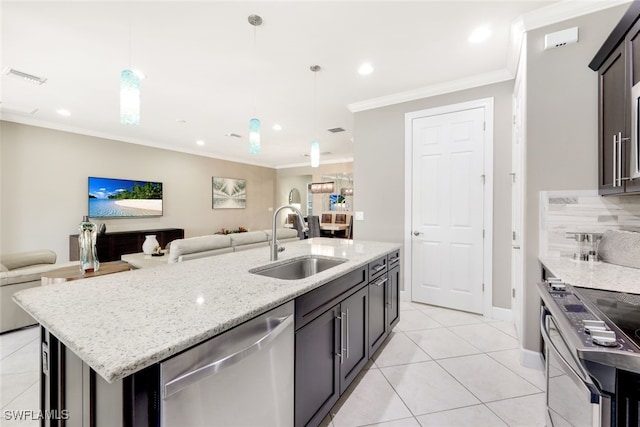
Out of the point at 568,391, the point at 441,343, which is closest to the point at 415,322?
the point at 441,343

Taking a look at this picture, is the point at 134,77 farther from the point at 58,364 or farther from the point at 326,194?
the point at 326,194

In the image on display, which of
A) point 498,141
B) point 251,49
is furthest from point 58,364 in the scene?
point 498,141

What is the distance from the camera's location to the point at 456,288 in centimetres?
314

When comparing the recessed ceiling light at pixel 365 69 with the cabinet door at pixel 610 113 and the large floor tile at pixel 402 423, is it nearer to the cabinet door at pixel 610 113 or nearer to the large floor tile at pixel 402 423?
the cabinet door at pixel 610 113

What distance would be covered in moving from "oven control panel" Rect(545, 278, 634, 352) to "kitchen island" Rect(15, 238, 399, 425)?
37.8 inches

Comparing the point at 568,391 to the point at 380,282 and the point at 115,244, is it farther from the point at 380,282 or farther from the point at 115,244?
the point at 115,244

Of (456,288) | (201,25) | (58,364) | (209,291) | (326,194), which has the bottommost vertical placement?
(456,288)

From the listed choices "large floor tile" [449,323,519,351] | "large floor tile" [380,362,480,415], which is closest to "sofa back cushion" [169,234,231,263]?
"large floor tile" [380,362,480,415]

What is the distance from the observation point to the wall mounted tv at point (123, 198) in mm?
4984

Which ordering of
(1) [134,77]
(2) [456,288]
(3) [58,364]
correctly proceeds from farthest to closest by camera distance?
(2) [456,288] < (1) [134,77] < (3) [58,364]

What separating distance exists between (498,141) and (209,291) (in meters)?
3.17

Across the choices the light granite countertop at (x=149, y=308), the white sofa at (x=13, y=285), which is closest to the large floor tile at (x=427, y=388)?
the light granite countertop at (x=149, y=308)

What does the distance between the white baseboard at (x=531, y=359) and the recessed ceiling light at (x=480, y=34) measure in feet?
8.54

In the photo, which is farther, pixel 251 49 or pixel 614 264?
pixel 251 49
